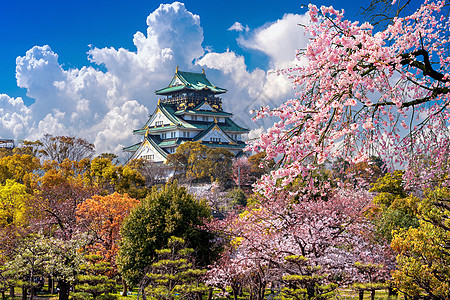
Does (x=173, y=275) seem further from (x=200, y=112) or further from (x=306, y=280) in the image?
(x=200, y=112)

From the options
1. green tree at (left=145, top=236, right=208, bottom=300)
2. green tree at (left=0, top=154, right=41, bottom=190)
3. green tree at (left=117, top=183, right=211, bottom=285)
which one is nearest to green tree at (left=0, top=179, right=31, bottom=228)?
green tree at (left=0, top=154, right=41, bottom=190)

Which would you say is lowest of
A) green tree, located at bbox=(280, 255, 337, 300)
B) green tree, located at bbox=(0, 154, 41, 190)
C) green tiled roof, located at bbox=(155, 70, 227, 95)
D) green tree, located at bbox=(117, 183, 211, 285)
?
green tree, located at bbox=(280, 255, 337, 300)

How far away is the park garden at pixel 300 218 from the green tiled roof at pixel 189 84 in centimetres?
3392

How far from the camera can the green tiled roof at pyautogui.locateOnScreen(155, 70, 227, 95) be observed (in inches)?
2628

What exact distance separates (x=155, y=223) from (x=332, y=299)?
22.5 feet

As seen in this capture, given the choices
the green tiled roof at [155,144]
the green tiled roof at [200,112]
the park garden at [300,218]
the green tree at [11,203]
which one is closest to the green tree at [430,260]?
the park garden at [300,218]

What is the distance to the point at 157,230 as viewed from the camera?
642 inches

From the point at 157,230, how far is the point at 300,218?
5512 millimetres

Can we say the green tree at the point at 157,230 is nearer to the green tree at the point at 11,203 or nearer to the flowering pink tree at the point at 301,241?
the flowering pink tree at the point at 301,241

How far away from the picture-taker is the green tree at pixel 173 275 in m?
13.9

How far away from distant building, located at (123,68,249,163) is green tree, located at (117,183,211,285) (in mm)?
38316

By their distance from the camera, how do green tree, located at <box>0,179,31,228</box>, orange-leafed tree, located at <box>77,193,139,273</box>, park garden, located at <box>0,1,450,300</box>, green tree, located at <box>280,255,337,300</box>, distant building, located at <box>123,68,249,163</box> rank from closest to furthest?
park garden, located at <box>0,1,450,300</box> → green tree, located at <box>280,255,337,300</box> → orange-leafed tree, located at <box>77,193,139,273</box> → green tree, located at <box>0,179,31,228</box> → distant building, located at <box>123,68,249,163</box>

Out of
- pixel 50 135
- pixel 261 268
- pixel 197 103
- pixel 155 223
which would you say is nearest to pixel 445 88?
pixel 261 268

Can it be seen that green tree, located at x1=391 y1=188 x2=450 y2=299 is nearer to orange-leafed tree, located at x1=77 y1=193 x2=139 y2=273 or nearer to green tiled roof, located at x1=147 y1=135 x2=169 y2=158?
orange-leafed tree, located at x1=77 y1=193 x2=139 y2=273
